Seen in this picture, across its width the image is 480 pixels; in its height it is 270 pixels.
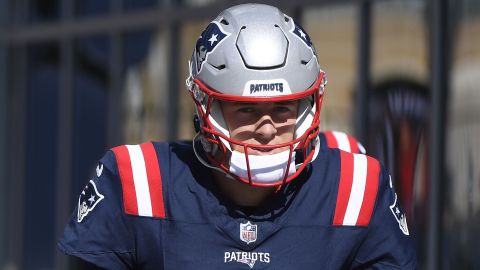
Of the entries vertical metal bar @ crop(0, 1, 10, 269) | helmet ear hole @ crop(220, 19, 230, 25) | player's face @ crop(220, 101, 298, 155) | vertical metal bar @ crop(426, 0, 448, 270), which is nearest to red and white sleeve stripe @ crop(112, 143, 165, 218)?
player's face @ crop(220, 101, 298, 155)

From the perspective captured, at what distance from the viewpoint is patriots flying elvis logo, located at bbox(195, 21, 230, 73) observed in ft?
9.71

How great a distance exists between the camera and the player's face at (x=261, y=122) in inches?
113

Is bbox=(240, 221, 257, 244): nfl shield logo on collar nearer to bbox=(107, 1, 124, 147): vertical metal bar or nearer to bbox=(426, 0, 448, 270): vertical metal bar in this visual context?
bbox=(426, 0, 448, 270): vertical metal bar

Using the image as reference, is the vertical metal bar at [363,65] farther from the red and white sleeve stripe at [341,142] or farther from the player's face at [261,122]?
the player's face at [261,122]

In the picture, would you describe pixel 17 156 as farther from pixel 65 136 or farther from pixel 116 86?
pixel 116 86

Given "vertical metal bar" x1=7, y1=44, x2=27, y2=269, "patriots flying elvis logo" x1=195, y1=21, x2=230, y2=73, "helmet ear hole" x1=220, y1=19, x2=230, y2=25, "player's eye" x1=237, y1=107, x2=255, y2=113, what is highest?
"helmet ear hole" x1=220, y1=19, x2=230, y2=25

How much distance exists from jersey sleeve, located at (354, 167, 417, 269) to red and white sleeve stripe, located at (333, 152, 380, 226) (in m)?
0.02

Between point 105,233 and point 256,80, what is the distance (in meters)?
→ 0.54

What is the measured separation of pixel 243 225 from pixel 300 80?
39cm

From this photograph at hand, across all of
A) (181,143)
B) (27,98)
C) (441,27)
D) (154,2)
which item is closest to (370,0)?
(441,27)

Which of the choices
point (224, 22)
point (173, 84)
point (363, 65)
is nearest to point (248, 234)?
point (224, 22)

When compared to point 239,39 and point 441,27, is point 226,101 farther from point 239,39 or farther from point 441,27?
point 441,27

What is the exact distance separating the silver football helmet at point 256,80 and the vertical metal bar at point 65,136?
5.36 m

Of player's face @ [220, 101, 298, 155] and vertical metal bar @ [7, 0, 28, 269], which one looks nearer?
player's face @ [220, 101, 298, 155]
